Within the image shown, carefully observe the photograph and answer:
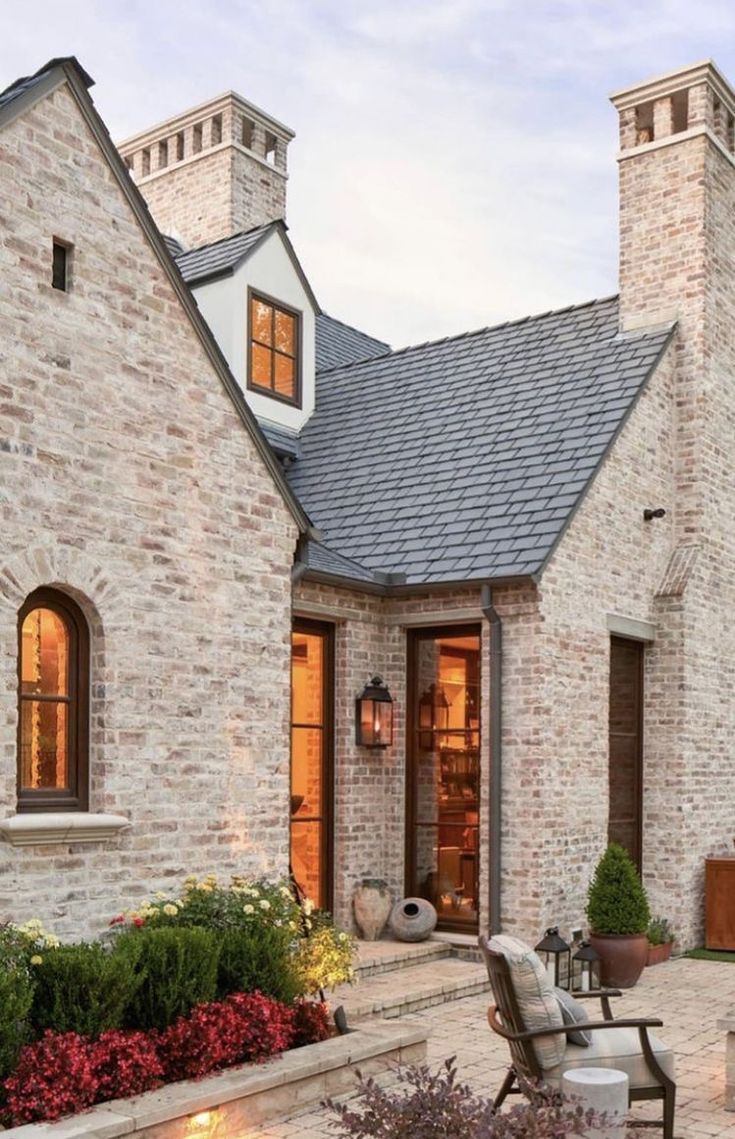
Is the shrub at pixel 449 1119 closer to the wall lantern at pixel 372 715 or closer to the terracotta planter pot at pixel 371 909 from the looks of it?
the terracotta planter pot at pixel 371 909

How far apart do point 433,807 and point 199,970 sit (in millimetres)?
4742

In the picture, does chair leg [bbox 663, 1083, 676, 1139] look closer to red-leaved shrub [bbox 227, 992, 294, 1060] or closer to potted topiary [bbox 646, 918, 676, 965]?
red-leaved shrub [bbox 227, 992, 294, 1060]

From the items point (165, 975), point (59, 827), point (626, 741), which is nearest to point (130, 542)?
point (59, 827)

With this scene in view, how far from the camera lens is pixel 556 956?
938 cm

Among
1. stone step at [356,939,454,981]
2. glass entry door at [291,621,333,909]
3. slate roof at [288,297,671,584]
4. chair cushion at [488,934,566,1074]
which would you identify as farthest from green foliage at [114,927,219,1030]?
slate roof at [288,297,671,584]

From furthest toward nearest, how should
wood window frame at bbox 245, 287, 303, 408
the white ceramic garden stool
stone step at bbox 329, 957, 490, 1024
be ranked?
wood window frame at bbox 245, 287, 303, 408
stone step at bbox 329, 957, 490, 1024
the white ceramic garden stool

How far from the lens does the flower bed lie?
5.72 m

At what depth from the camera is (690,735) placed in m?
12.3

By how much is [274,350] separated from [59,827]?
7652 mm

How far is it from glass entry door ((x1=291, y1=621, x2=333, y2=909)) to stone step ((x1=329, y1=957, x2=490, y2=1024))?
49.0 inches

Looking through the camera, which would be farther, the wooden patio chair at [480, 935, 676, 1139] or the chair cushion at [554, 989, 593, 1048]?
the chair cushion at [554, 989, 593, 1048]

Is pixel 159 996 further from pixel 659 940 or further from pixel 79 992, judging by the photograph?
pixel 659 940

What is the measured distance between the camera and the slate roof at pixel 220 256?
12.8 metres

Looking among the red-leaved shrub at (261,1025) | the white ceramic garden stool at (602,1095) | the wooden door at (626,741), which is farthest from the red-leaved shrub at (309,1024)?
the wooden door at (626,741)
